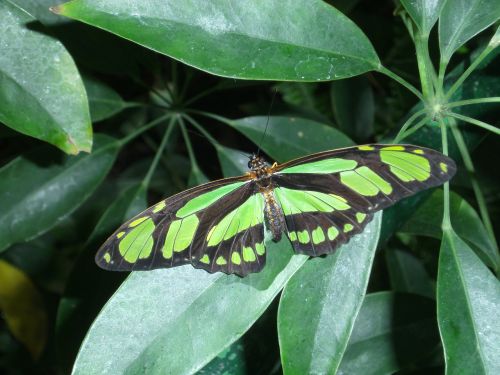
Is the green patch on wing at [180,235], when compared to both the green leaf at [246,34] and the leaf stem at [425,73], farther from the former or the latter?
the leaf stem at [425,73]

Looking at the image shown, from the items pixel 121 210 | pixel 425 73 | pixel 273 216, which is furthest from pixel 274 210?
pixel 121 210

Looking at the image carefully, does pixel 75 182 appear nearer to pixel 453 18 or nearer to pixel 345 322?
pixel 345 322

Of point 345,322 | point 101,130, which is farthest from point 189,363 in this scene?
point 101,130

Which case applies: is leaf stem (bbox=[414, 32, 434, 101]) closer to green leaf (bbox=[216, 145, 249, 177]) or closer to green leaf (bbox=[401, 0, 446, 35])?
green leaf (bbox=[401, 0, 446, 35])

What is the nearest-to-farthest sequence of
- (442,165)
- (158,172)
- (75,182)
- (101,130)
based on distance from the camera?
1. (442,165)
2. (75,182)
3. (101,130)
4. (158,172)

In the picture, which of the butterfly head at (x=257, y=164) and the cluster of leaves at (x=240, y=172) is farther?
the butterfly head at (x=257, y=164)

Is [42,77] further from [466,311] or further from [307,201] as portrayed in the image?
[466,311]

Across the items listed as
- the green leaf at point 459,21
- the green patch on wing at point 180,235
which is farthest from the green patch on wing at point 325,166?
the green leaf at point 459,21
